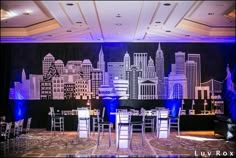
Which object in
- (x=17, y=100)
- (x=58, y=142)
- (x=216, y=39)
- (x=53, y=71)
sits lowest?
(x=58, y=142)

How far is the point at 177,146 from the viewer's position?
936 cm

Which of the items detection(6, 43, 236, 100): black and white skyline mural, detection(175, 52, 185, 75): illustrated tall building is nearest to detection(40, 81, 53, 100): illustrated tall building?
detection(6, 43, 236, 100): black and white skyline mural

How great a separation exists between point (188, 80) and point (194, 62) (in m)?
0.74

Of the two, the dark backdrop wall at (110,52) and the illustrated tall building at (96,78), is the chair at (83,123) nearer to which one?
the illustrated tall building at (96,78)

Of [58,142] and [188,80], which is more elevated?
[188,80]

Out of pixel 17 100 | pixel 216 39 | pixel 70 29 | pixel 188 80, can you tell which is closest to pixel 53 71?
pixel 17 100

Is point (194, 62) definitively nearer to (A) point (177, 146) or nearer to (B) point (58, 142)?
(A) point (177, 146)

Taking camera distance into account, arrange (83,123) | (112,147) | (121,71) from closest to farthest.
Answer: (112,147), (83,123), (121,71)

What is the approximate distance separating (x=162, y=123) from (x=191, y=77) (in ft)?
10.5

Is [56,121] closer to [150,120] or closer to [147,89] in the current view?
[150,120]

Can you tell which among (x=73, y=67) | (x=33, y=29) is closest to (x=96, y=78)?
(x=73, y=67)

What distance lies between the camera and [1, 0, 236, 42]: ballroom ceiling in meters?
8.62

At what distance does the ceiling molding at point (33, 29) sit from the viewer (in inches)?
435

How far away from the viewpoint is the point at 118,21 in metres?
10.2
